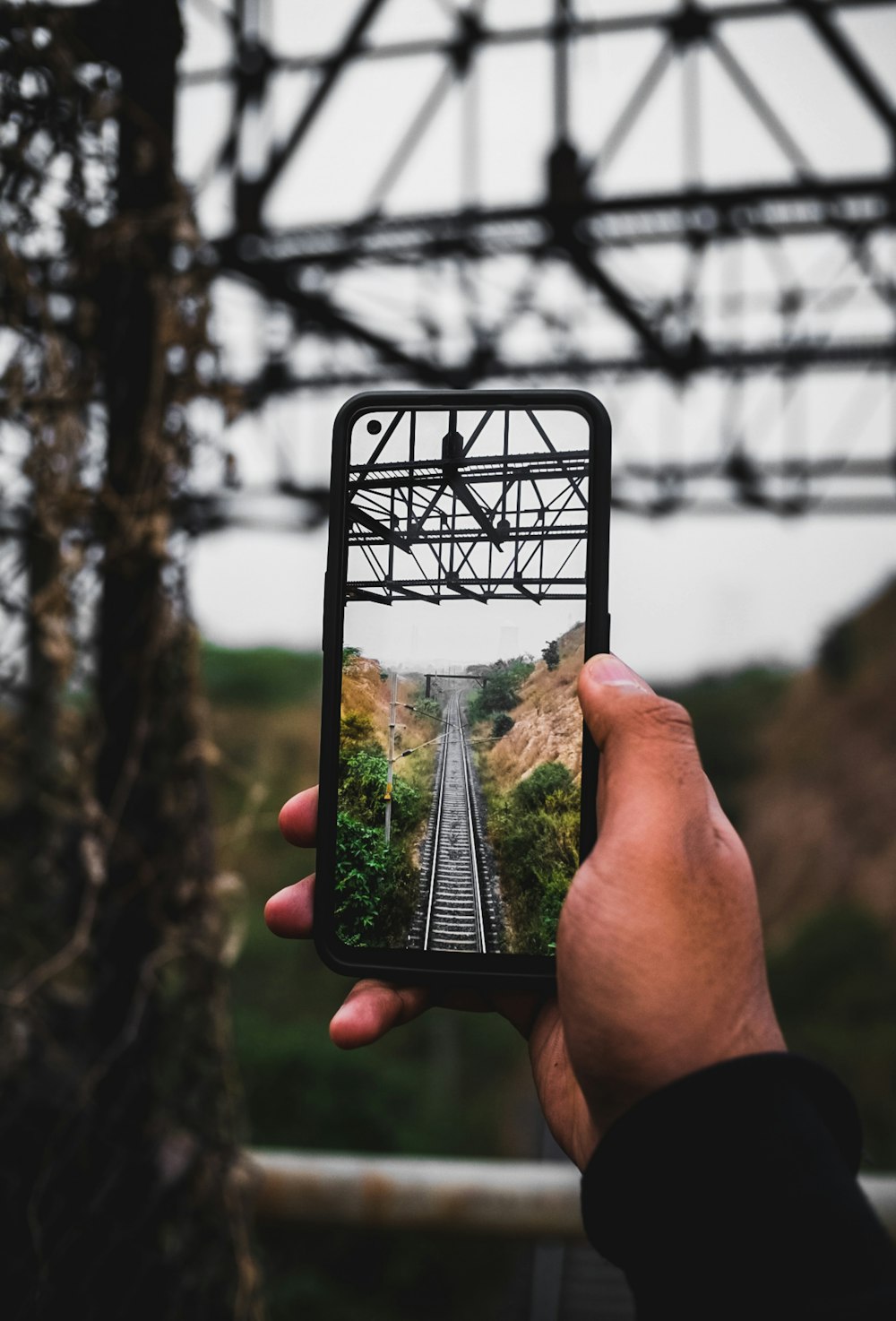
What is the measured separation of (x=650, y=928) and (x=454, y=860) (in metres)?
0.18

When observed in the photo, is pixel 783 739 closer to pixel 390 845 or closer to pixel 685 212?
pixel 685 212

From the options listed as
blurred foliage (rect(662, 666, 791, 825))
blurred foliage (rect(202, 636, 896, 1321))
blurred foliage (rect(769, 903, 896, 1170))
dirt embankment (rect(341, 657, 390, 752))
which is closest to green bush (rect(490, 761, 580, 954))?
dirt embankment (rect(341, 657, 390, 752))

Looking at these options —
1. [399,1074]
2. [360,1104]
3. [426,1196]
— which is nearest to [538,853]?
[426,1196]

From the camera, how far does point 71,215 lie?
1.49 meters

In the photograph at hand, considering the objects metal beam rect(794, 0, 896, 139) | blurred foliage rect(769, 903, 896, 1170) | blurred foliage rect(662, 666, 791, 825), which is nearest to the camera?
metal beam rect(794, 0, 896, 139)

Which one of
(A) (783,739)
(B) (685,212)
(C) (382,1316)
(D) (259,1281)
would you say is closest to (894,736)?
(A) (783,739)

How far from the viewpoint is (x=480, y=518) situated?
2.80 feet

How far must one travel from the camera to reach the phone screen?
846 mm

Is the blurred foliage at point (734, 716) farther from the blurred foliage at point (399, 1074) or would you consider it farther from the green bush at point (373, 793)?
the green bush at point (373, 793)

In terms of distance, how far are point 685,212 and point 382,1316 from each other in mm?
7211

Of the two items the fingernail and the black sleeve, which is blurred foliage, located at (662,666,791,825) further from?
the black sleeve

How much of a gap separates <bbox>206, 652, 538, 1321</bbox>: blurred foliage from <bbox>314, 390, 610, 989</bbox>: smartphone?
11.3 ft

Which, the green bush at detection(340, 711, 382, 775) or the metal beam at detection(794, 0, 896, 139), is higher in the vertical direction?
the metal beam at detection(794, 0, 896, 139)

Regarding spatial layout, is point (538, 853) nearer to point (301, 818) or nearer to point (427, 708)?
point (427, 708)
